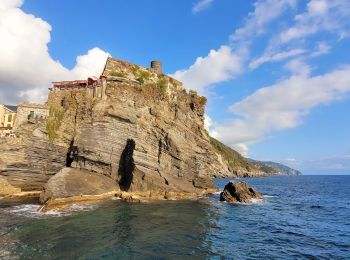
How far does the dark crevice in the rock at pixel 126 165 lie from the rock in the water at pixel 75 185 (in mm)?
1514

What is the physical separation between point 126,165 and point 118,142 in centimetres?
375

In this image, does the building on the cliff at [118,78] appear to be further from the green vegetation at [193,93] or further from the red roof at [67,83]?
the green vegetation at [193,93]

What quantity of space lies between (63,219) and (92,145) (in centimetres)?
1692

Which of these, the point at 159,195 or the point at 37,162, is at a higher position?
the point at 37,162

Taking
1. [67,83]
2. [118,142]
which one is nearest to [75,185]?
[118,142]

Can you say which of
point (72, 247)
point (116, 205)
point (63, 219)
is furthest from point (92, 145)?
point (72, 247)

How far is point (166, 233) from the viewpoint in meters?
25.7

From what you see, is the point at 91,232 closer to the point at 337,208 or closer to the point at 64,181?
the point at 64,181

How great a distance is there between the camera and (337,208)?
4709cm

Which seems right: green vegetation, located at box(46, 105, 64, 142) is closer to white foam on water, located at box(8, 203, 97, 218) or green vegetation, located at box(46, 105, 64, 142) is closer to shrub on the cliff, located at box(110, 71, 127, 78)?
shrub on the cliff, located at box(110, 71, 127, 78)

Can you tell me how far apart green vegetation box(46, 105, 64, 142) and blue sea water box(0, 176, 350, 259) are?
1348cm

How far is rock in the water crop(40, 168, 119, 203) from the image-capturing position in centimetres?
3750

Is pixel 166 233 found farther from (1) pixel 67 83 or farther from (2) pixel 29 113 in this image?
(1) pixel 67 83

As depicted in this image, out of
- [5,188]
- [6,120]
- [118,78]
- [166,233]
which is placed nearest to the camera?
[166,233]
